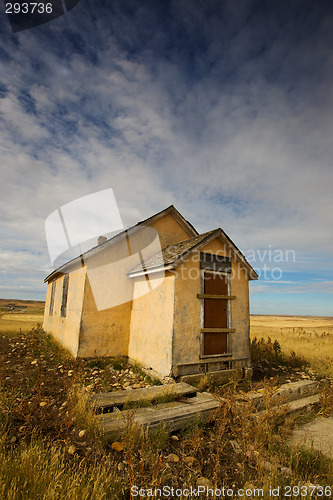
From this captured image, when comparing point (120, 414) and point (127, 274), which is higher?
point (127, 274)

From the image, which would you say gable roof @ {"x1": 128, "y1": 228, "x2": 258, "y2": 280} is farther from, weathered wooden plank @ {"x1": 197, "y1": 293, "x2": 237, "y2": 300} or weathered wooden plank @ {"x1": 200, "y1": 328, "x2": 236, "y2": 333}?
weathered wooden plank @ {"x1": 200, "y1": 328, "x2": 236, "y2": 333}

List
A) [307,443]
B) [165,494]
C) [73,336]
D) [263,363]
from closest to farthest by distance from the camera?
[165,494], [307,443], [73,336], [263,363]

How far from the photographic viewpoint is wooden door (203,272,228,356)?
7.69 meters

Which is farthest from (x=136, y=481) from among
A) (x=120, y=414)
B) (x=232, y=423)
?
(x=232, y=423)

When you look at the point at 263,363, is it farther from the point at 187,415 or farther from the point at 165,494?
the point at 165,494

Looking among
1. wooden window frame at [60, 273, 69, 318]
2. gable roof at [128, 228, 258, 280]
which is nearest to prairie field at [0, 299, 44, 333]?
wooden window frame at [60, 273, 69, 318]

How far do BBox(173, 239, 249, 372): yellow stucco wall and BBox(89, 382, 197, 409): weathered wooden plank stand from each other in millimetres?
1035

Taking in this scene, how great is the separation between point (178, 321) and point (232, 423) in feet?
9.11

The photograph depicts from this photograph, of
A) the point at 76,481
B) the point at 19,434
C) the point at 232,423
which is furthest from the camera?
the point at 232,423

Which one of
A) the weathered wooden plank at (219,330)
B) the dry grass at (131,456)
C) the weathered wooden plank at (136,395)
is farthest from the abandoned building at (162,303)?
the dry grass at (131,456)

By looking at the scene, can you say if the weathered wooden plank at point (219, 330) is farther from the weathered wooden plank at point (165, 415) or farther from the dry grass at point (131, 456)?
the dry grass at point (131, 456)

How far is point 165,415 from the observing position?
14.8 ft

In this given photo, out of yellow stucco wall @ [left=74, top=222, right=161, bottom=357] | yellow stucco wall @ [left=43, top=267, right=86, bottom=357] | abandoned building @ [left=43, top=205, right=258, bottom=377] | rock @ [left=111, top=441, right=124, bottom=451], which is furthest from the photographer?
yellow stucco wall @ [left=43, top=267, right=86, bottom=357]

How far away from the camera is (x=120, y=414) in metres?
4.55
